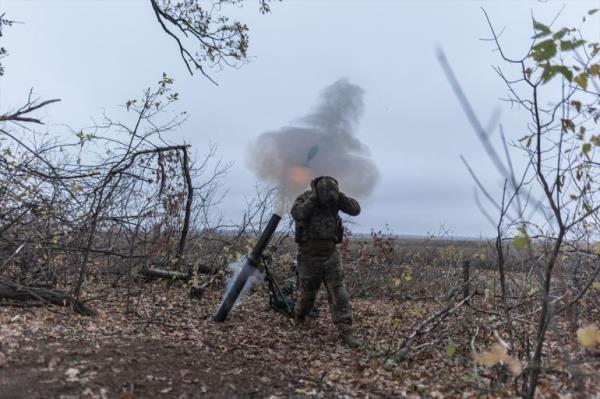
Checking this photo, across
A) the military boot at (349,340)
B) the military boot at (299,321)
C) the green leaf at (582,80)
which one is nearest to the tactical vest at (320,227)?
the military boot at (299,321)

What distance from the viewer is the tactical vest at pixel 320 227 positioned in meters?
6.79

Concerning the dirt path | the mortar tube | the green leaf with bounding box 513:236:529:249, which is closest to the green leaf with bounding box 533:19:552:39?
the green leaf with bounding box 513:236:529:249

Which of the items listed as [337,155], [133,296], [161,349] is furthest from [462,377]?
[133,296]

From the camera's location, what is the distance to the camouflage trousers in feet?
21.6

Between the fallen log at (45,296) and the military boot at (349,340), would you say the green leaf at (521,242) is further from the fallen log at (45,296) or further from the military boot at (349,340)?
the fallen log at (45,296)

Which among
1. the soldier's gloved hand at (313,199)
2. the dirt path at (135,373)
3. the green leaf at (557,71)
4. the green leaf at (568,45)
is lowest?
the dirt path at (135,373)

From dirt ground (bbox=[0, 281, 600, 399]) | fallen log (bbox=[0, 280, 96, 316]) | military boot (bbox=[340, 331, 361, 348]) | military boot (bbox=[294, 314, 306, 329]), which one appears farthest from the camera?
military boot (bbox=[294, 314, 306, 329])

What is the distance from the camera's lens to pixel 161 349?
5293 millimetres

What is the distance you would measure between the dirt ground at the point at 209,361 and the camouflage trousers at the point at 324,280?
39 centimetres

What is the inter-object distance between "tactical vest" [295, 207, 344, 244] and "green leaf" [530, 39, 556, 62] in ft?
13.3

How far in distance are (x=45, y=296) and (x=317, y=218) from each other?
3667 millimetres

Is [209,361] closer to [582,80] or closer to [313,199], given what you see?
[313,199]

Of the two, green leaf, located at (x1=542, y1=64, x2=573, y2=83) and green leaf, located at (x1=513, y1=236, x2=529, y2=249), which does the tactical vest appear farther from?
green leaf, located at (x1=542, y1=64, x2=573, y2=83)

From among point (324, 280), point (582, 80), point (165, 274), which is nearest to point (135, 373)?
point (324, 280)
